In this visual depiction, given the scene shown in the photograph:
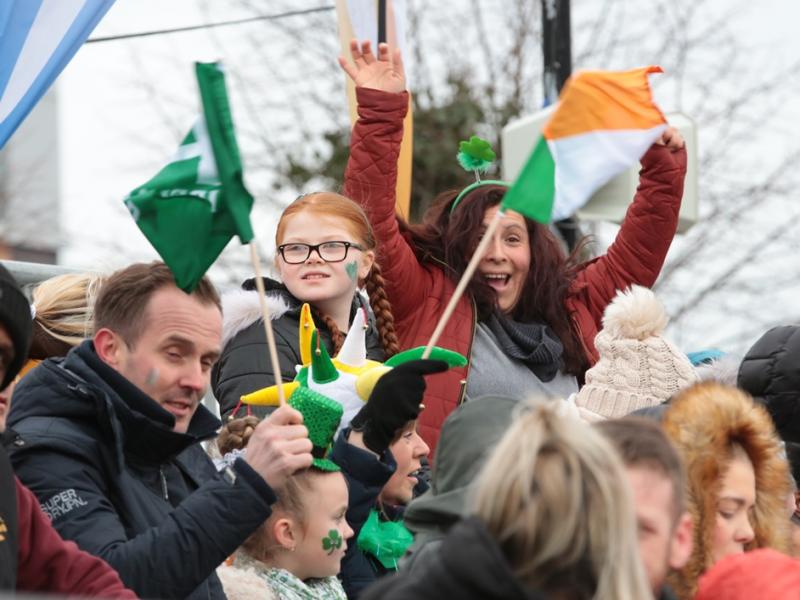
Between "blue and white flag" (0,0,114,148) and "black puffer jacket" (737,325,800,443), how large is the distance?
8.17 ft

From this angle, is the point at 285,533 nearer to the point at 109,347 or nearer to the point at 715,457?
the point at 109,347

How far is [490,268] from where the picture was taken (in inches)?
231

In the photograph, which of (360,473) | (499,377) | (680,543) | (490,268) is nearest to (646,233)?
(490,268)

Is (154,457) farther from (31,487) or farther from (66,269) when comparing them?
(66,269)

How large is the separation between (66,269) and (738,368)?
8.05 feet

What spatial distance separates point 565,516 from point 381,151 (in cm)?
304

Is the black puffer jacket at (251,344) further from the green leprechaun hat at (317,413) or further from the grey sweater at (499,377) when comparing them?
the green leprechaun hat at (317,413)

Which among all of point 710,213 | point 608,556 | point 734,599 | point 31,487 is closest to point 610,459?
point 608,556

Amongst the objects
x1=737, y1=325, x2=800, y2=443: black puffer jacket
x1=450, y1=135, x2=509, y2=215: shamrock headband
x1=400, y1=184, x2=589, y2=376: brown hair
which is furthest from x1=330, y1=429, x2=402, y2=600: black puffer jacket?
x1=450, y1=135, x2=509, y2=215: shamrock headband

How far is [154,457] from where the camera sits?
4.20 meters

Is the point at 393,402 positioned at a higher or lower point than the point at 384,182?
lower

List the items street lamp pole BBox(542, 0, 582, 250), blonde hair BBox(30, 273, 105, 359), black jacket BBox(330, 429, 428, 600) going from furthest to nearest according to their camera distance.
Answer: street lamp pole BBox(542, 0, 582, 250)
blonde hair BBox(30, 273, 105, 359)
black jacket BBox(330, 429, 428, 600)

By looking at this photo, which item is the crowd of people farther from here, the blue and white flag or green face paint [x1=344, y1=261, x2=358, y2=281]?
the blue and white flag

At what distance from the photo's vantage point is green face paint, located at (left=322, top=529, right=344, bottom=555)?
448cm
